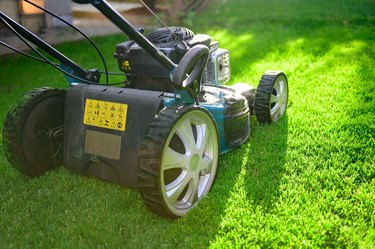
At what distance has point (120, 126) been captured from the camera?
2455mm

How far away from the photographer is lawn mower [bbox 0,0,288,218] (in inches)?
85.7

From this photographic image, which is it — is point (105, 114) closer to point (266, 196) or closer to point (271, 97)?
point (266, 196)

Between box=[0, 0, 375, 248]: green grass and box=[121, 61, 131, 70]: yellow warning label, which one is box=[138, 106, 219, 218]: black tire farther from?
box=[121, 61, 131, 70]: yellow warning label

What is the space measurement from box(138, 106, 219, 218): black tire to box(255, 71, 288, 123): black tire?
100 centimetres

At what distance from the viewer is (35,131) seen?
8.77 feet

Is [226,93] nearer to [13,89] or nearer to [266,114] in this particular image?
[266,114]

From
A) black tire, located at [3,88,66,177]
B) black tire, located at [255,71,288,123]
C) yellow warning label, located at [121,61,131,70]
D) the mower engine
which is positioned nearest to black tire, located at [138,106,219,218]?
the mower engine

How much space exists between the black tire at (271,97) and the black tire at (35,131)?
139 centimetres

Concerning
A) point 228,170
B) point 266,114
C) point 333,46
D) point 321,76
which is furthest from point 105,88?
point 333,46

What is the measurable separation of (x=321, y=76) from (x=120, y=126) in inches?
101

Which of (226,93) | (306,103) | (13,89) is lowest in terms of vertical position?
(13,89)

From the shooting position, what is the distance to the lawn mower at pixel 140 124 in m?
2.18

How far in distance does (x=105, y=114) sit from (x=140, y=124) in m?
0.21

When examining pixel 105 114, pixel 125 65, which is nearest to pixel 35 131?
pixel 105 114
